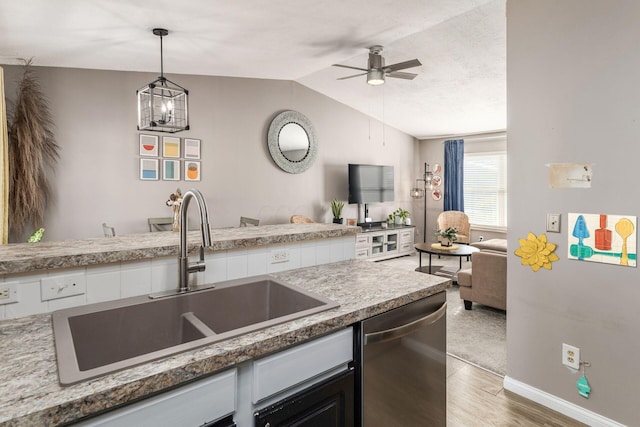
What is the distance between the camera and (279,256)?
1.73m

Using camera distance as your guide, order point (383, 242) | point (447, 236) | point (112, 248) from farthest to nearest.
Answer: point (383, 242) → point (447, 236) → point (112, 248)

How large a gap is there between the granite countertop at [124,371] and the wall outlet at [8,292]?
0.07 meters

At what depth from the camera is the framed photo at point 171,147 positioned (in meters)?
4.55

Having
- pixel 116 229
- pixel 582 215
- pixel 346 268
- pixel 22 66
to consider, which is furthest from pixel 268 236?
pixel 22 66

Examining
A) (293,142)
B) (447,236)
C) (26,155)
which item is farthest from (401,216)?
(26,155)

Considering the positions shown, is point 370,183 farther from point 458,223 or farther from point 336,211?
point 458,223

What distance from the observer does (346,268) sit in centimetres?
183

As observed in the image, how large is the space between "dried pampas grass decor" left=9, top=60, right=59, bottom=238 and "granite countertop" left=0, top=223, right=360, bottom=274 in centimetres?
253

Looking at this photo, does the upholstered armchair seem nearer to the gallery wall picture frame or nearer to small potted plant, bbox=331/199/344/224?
small potted plant, bbox=331/199/344/224

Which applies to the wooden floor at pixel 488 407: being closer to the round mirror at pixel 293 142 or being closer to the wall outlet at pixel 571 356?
the wall outlet at pixel 571 356

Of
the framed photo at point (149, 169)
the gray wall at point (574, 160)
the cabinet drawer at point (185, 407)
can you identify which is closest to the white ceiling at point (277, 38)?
the framed photo at point (149, 169)

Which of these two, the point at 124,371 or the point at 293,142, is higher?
the point at 293,142

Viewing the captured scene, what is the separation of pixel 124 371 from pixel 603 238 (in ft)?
7.44

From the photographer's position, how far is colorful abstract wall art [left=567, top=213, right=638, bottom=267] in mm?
1833
